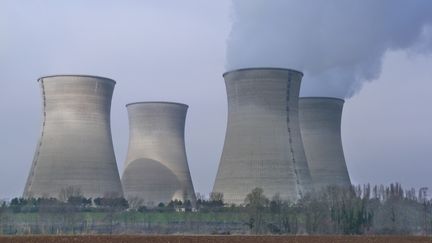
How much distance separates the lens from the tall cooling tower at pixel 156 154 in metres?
25.5

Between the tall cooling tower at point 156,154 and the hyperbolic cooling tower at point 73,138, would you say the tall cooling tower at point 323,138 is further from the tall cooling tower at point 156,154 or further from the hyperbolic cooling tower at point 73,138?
the hyperbolic cooling tower at point 73,138

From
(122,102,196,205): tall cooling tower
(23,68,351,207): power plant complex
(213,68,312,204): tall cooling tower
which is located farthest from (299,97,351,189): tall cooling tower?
(122,102,196,205): tall cooling tower

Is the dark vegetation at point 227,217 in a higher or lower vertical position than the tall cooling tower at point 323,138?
lower

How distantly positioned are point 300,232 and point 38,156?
27.2ft

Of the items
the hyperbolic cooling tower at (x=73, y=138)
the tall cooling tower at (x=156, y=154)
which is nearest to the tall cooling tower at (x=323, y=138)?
the tall cooling tower at (x=156, y=154)

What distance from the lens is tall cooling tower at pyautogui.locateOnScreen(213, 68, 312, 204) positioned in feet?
67.8

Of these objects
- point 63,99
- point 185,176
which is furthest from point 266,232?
point 63,99

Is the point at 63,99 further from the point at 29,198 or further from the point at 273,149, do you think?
Answer: the point at 273,149

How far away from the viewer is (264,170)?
2106 cm

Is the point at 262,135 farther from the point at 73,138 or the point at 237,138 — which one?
the point at 73,138

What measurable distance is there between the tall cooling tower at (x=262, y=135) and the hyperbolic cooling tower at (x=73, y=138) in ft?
12.4

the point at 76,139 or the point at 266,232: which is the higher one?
the point at 76,139

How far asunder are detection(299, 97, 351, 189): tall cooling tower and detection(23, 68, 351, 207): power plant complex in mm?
33

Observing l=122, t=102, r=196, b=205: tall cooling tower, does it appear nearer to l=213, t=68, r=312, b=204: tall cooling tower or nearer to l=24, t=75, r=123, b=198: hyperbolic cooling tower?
l=24, t=75, r=123, b=198: hyperbolic cooling tower
